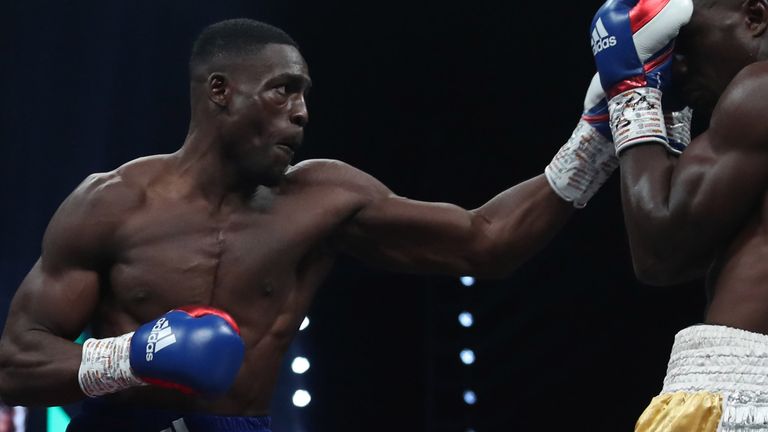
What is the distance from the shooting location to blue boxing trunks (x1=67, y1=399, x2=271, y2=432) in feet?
7.40

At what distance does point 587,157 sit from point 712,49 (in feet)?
1.68

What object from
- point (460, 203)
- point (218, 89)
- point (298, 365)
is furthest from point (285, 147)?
point (460, 203)

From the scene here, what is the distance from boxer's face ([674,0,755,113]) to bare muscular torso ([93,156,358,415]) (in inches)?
33.3

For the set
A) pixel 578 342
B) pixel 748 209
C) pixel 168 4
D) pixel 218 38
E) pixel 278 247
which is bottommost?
pixel 578 342

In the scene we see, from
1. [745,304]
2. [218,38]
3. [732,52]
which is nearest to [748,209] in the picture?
[745,304]

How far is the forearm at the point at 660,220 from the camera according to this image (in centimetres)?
180

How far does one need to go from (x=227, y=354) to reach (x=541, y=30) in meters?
3.82

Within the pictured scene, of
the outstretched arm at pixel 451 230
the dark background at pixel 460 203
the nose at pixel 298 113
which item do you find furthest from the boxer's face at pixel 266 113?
the dark background at pixel 460 203

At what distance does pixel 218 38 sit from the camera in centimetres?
259

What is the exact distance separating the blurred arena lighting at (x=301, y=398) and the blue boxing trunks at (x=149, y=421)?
3.11 meters

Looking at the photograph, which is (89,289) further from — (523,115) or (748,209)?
(523,115)

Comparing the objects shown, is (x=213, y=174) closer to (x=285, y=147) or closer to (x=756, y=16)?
(x=285, y=147)

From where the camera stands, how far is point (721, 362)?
1.75 m

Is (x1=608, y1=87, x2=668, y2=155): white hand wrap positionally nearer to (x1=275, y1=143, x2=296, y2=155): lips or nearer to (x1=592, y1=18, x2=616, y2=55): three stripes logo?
(x1=592, y1=18, x2=616, y2=55): three stripes logo
